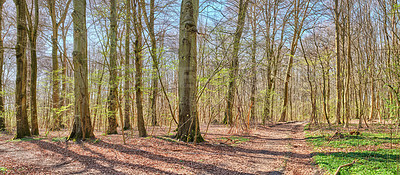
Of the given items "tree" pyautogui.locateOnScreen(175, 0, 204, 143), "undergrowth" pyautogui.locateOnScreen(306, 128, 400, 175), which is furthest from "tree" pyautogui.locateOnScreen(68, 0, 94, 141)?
"undergrowth" pyautogui.locateOnScreen(306, 128, 400, 175)

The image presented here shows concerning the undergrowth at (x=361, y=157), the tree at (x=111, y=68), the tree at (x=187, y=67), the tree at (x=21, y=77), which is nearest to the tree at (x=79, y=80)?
the tree at (x=111, y=68)

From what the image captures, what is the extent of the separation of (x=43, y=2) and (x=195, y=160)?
41.3 feet

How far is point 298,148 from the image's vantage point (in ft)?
20.5

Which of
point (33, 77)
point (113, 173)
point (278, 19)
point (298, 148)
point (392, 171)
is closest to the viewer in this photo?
point (392, 171)

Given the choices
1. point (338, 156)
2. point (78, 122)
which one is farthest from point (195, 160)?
point (78, 122)

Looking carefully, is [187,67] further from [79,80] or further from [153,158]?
[79,80]

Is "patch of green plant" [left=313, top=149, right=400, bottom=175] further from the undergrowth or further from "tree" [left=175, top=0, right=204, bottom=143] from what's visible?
"tree" [left=175, top=0, right=204, bottom=143]

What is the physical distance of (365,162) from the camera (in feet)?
13.4

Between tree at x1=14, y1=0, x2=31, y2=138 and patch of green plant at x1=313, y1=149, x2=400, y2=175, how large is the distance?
9.03 m

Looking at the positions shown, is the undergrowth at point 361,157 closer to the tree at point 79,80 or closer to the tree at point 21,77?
the tree at point 79,80

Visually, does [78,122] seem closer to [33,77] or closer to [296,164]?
[33,77]

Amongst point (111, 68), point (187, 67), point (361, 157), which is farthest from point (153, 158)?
point (361, 157)

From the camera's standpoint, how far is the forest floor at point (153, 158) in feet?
13.2

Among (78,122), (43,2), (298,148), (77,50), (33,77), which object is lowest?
(298,148)
